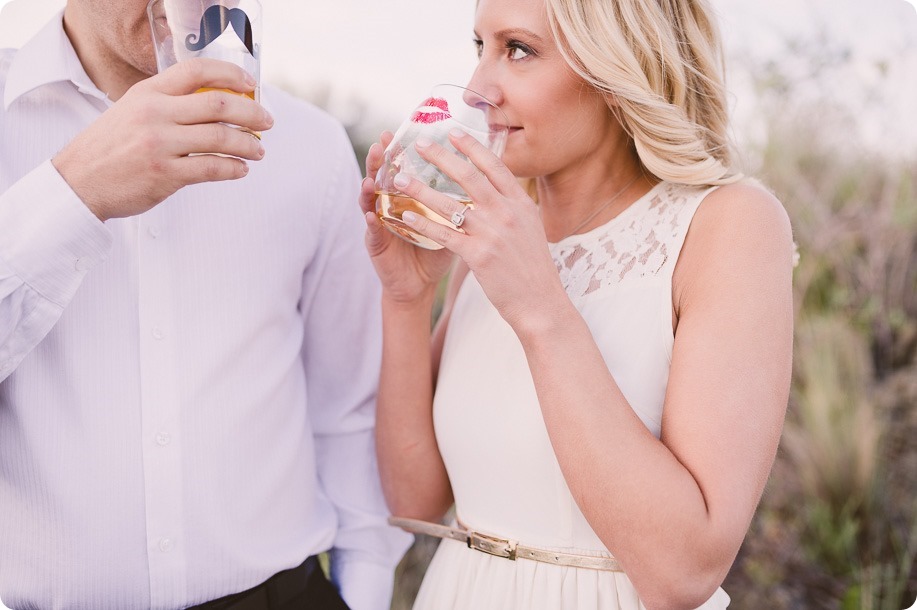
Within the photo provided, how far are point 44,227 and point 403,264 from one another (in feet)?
2.86

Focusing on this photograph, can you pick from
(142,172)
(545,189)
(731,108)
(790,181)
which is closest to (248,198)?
(142,172)

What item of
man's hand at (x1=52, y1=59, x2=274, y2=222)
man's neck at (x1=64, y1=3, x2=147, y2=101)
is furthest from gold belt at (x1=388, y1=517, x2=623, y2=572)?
man's neck at (x1=64, y1=3, x2=147, y2=101)

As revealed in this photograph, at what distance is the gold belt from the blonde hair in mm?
892

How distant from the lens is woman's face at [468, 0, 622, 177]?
1916 millimetres

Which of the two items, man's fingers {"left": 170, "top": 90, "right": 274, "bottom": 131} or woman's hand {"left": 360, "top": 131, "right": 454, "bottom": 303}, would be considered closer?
man's fingers {"left": 170, "top": 90, "right": 274, "bottom": 131}

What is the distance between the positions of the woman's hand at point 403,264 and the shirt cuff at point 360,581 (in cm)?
73

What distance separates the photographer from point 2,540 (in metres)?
1.74

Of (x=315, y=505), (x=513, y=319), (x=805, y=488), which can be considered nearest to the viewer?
(x=513, y=319)

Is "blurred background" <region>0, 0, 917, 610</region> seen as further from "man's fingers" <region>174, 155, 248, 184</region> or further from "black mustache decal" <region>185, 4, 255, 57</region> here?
"man's fingers" <region>174, 155, 248, 184</region>

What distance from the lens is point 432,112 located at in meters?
1.61

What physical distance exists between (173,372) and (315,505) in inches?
22.7

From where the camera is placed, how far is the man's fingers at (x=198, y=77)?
1.33 m

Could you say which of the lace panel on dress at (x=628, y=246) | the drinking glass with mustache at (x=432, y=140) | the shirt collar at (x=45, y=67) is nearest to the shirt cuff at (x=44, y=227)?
the shirt collar at (x=45, y=67)

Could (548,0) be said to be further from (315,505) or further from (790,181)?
(790,181)
